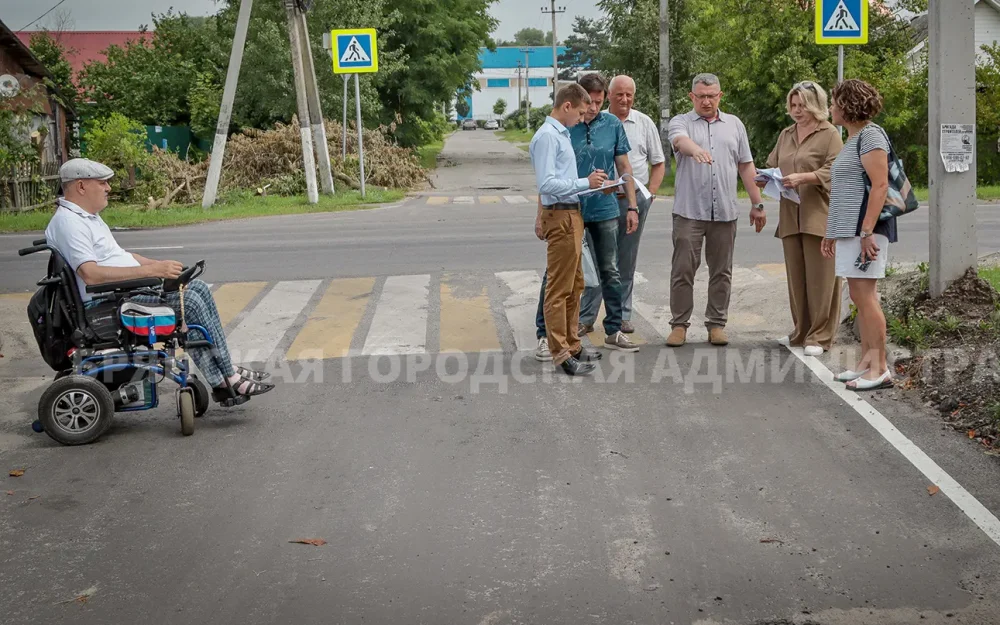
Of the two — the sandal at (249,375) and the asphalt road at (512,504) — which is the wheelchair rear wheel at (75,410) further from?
the sandal at (249,375)

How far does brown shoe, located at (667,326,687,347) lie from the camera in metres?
8.91

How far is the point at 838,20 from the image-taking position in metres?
13.8

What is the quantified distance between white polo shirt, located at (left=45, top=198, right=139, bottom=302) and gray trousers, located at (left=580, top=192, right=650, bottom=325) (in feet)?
12.3

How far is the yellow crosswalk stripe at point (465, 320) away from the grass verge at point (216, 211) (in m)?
11.4

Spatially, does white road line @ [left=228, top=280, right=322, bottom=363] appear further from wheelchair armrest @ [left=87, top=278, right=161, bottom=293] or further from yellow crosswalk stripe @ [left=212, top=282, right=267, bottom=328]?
wheelchair armrest @ [left=87, top=278, right=161, bottom=293]

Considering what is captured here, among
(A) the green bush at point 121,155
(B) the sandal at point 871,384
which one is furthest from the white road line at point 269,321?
(A) the green bush at point 121,155

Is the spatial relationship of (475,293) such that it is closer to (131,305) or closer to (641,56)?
(131,305)

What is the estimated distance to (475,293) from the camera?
11.5 meters

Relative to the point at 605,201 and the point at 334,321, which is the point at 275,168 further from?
the point at 605,201

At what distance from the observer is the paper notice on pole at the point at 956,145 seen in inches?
327

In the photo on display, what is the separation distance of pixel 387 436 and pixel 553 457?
1079 millimetres

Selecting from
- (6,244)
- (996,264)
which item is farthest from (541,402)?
(6,244)

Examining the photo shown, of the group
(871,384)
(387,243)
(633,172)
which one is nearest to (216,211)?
(387,243)

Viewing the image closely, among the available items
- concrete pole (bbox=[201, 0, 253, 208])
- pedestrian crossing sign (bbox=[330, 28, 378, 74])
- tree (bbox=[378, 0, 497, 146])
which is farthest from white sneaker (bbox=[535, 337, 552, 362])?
tree (bbox=[378, 0, 497, 146])
